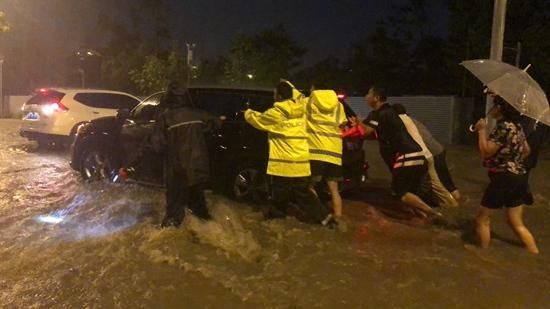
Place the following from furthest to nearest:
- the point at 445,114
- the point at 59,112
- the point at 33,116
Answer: the point at 445,114
the point at 33,116
the point at 59,112

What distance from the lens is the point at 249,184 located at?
302 inches

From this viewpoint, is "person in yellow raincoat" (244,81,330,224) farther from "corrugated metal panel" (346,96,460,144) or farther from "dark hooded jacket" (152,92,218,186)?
"corrugated metal panel" (346,96,460,144)

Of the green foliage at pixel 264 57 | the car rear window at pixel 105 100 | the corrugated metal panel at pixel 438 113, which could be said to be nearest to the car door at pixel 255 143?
the car rear window at pixel 105 100

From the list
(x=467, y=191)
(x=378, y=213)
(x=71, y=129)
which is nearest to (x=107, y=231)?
(x=378, y=213)

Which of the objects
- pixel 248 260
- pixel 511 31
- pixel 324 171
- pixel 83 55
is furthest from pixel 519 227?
pixel 83 55

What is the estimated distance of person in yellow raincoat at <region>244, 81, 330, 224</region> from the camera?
253 inches

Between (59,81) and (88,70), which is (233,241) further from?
(59,81)

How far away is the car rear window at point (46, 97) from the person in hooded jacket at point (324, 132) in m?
9.15

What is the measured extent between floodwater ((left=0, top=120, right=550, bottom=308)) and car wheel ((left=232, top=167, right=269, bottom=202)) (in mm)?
224

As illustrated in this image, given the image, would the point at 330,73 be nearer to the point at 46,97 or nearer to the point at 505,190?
the point at 46,97

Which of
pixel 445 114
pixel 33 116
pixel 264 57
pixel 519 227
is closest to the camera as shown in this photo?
pixel 519 227

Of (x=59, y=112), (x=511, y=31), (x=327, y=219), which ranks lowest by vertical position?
(x=327, y=219)

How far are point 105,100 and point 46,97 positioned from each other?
1.36 meters

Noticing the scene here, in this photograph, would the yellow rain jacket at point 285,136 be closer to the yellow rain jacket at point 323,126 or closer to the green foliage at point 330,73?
the yellow rain jacket at point 323,126
